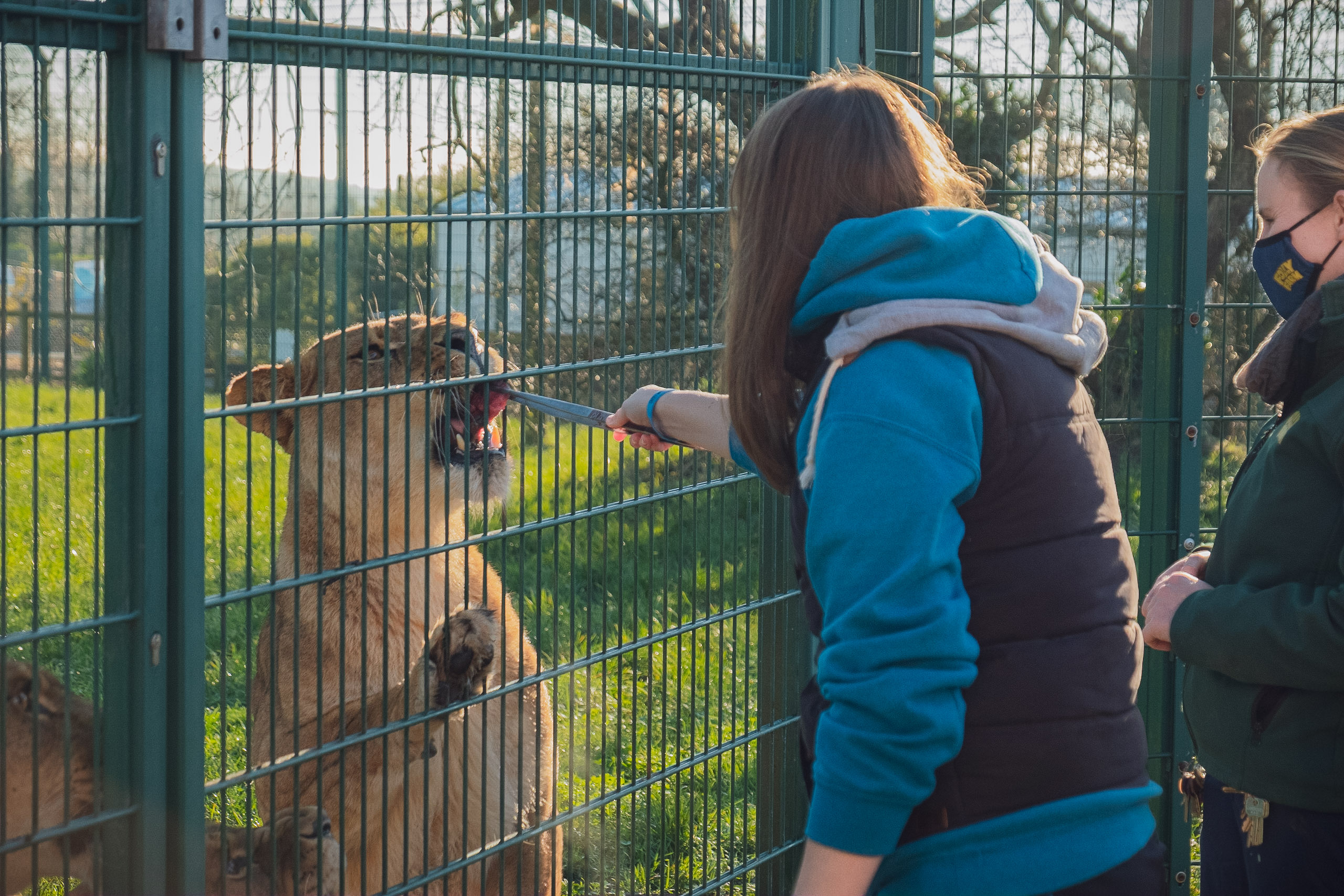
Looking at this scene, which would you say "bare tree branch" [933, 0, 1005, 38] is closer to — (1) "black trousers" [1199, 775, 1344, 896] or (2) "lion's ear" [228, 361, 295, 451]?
(2) "lion's ear" [228, 361, 295, 451]

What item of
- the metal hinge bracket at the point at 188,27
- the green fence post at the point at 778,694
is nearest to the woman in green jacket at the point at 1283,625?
the green fence post at the point at 778,694

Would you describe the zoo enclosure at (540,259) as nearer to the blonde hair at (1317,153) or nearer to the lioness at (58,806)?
the lioness at (58,806)

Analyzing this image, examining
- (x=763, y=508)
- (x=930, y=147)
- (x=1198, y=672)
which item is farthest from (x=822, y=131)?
(x=763, y=508)

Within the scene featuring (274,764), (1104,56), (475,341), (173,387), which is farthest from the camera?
(1104,56)

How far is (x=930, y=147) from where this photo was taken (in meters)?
2.14

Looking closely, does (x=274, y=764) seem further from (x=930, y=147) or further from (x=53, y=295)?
(x=930, y=147)

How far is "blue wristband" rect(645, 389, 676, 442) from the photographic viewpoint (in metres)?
3.01

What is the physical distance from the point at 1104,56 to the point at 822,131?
304 cm

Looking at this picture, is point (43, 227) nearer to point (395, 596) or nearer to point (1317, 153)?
point (395, 596)

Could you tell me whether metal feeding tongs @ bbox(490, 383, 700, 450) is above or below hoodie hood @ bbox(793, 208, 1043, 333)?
below

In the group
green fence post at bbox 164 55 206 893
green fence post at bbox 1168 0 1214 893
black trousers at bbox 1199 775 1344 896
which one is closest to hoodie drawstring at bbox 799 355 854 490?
green fence post at bbox 164 55 206 893

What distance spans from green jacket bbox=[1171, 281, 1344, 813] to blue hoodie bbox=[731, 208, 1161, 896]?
0.72 m

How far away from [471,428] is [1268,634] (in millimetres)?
1792

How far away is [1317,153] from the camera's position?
9.48 feet
